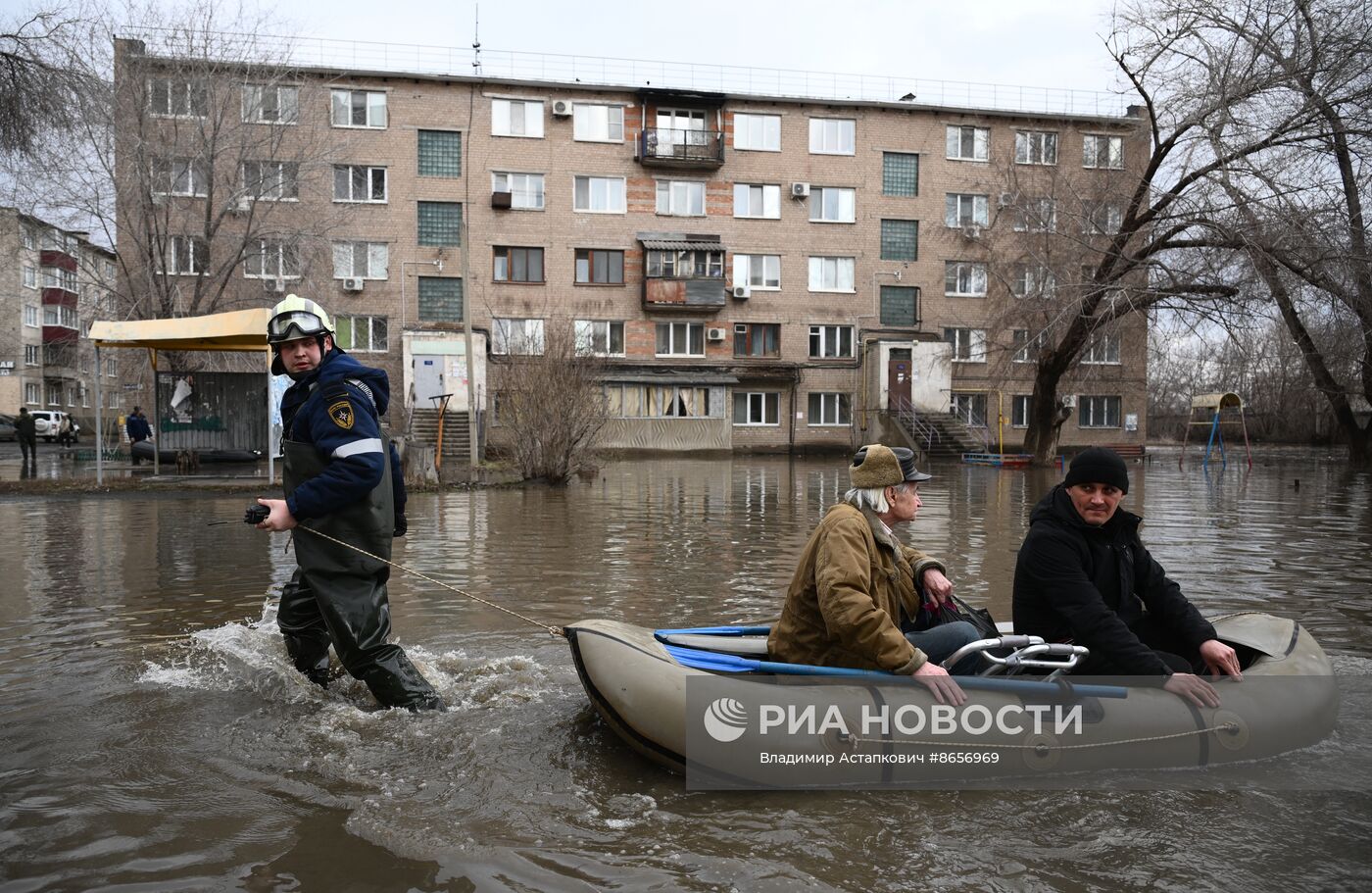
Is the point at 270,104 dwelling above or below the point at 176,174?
above

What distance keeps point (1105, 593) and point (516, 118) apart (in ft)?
123

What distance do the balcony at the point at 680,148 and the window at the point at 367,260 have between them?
10.5m

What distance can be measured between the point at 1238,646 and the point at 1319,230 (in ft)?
63.3

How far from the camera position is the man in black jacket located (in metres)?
4.83

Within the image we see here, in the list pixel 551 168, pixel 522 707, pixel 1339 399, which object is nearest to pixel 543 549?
pixel 522 707

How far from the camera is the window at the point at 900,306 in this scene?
42062 mm

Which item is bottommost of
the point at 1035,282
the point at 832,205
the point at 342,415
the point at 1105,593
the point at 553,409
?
the point at 1105,593

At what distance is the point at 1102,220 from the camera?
2691 cm

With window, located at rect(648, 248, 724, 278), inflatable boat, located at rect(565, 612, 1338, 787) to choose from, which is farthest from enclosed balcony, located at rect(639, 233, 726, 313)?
inflatable boat, located at rect(565, 612, 1338, 787)

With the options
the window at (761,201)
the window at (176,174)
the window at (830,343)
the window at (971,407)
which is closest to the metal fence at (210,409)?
the window at (176,174)

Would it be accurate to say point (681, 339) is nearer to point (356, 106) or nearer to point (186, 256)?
point (356, 106)

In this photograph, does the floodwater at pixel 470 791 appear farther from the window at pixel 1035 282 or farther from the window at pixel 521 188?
the window at pixel 521 188

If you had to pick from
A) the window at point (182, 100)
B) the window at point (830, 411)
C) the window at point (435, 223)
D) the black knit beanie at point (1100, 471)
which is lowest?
the black knit beanie at point (1100, 471)

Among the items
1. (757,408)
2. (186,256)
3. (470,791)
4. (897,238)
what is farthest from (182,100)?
(470,791)
